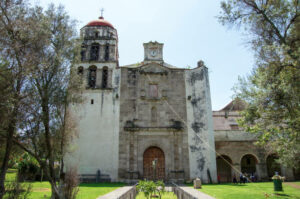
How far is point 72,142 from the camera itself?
2019 cm

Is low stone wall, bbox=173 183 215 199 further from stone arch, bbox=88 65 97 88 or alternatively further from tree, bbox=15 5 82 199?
stone arch, bbox=88 65 97 88

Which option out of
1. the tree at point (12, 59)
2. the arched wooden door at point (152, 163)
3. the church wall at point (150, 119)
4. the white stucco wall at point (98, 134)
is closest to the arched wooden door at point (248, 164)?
the church wall at point (150, 119)

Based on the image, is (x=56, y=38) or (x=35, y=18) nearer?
(x=35, y=18)

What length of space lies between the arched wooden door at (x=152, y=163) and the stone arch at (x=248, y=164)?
962 centimetres

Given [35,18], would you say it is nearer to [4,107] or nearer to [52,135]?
[4,107]

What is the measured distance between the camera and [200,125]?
2131cm

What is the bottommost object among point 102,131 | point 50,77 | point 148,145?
point 148,145

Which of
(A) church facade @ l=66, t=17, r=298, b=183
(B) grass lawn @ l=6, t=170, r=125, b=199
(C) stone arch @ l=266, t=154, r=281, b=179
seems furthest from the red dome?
(C) stone arch @ l=266, t=154, r=281, b=179

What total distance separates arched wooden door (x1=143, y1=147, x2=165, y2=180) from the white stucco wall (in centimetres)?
261

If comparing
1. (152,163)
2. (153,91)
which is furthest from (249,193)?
(153,91)

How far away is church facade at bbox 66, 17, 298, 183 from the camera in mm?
19922

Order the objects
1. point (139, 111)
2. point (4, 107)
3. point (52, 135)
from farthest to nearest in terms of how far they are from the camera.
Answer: point (139, 111)
point (52, 135)
point (4, 107)

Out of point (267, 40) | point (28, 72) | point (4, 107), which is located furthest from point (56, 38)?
point (267, 40)

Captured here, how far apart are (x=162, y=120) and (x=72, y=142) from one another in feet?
27.2
